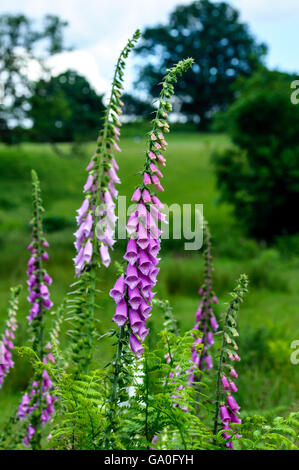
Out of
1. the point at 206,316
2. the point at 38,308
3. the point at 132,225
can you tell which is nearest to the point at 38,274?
the point at 38,308

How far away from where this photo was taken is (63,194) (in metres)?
35.2

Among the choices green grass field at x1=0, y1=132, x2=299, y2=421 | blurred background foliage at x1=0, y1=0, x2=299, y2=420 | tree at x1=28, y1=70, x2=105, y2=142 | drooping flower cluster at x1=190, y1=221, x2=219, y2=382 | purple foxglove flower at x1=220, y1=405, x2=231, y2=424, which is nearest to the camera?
purple foxglove flower at x1=220, y1=405, x2=231, y2=424

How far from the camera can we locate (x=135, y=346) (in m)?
2.27

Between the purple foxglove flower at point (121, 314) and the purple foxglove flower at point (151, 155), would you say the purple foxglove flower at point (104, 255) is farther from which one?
the purple foxglove flower at point (151, 155)

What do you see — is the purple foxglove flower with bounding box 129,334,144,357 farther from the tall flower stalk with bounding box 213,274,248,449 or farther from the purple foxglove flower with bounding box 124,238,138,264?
the tall flower stalk with bounding box 213,274,248,449

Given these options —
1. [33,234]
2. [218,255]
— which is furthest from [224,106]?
[33,234]

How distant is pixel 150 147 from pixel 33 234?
52.8 inches

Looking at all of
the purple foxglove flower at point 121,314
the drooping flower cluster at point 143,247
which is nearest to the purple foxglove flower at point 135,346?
the drooping flower cluster at point 143,247

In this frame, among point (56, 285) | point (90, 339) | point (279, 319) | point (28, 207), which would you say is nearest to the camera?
point (90, 339)

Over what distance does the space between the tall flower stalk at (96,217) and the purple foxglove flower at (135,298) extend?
727 mm

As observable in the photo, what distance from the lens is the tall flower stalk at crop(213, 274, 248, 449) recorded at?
2422 mm

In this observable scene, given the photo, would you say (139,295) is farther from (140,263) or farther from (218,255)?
(218,255)

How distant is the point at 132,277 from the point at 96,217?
808 mm

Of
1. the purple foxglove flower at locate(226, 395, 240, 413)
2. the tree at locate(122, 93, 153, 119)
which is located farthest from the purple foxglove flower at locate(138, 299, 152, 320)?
the tree at locate(122, 93, 153, 119)
